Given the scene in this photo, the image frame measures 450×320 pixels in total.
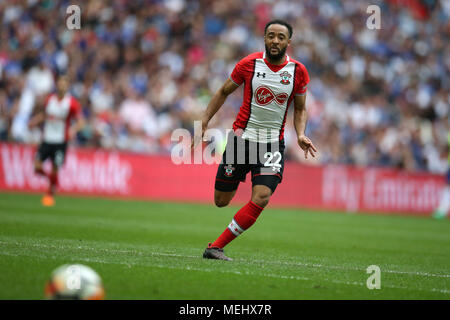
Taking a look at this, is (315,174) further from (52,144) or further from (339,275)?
(339,275)

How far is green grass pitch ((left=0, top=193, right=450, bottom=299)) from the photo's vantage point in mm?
6160

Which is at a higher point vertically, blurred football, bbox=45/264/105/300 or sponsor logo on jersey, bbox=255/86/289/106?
sponsor logo on jersey, bbox=255/86/289/106

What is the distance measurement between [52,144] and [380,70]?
1598 centimetres

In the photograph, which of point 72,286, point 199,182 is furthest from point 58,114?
point 72,286

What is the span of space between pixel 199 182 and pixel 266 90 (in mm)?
12453

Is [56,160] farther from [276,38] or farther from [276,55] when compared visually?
[276,38]

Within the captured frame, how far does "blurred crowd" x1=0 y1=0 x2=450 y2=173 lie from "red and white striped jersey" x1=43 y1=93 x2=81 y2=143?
2.65 metres

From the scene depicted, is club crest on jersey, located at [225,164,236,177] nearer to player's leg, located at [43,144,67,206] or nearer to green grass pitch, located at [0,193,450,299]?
green grass pitch, located at [0,193,450,299]

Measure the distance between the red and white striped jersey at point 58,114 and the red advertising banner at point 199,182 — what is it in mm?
2148

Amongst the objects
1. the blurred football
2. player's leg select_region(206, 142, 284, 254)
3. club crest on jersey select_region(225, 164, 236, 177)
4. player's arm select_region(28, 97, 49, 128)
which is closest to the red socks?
player's leg select_region(206, 142, 284, 254)

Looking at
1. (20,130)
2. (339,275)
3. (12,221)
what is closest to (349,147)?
(20,130)

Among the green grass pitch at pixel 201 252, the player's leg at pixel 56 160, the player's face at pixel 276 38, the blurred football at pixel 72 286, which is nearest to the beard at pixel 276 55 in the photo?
the player's face at pixel 276 38

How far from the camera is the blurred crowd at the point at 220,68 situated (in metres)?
19.7

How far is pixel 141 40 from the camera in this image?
22.3 m
